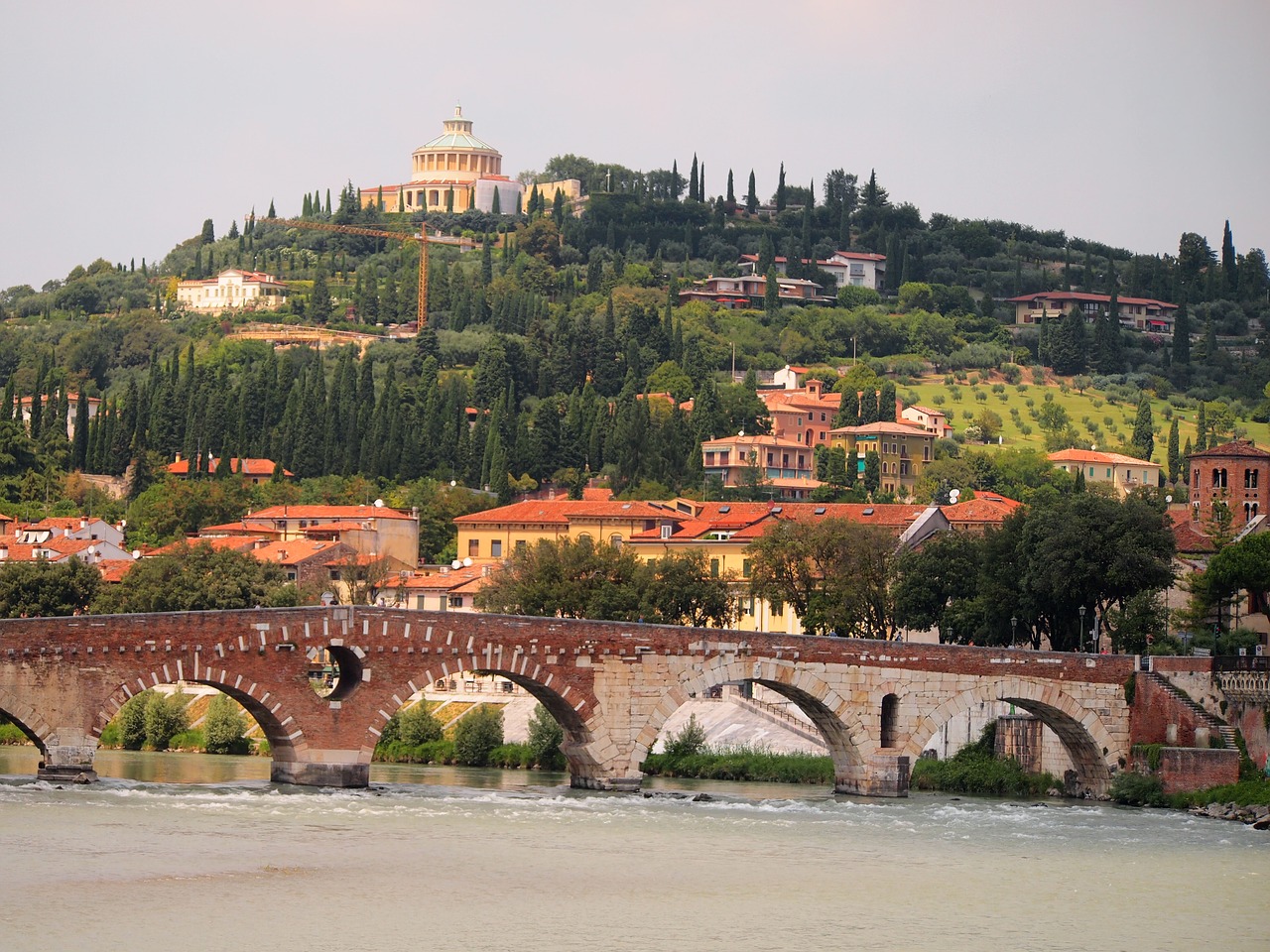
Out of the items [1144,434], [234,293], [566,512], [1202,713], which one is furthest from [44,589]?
[234,293]

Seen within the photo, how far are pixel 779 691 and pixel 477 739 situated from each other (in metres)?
14.5

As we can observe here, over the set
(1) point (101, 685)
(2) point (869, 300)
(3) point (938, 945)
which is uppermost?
→ (2) point (869, 300)

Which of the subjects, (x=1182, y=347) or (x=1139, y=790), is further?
(x=1182, y=347)

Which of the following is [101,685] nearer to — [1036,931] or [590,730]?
[590,730]

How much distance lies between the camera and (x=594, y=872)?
1507 inches

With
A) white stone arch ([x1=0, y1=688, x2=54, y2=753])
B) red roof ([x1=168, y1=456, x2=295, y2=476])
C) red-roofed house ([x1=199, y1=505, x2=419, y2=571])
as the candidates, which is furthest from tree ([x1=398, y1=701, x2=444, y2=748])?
red roof ([x1=168, y1=456, x2=295, y2=476])

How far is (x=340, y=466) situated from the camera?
363ft

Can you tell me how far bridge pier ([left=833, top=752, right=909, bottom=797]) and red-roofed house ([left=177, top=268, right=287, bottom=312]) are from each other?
115m

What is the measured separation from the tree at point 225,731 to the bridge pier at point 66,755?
18.5 metres

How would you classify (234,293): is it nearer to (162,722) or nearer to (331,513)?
(331,513)

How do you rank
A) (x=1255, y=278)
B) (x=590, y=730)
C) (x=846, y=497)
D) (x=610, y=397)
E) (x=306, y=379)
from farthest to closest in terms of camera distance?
1. (x=1255, y=278)
2. (x=610, y=397)
3. (x=306, y=379)
4. (x=846, y=497)
5. (x=590, y=730)

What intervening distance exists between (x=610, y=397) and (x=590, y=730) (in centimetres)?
8032

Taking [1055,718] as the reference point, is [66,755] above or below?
below

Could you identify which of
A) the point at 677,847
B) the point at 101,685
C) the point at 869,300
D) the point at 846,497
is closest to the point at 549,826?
the point at 677,847
